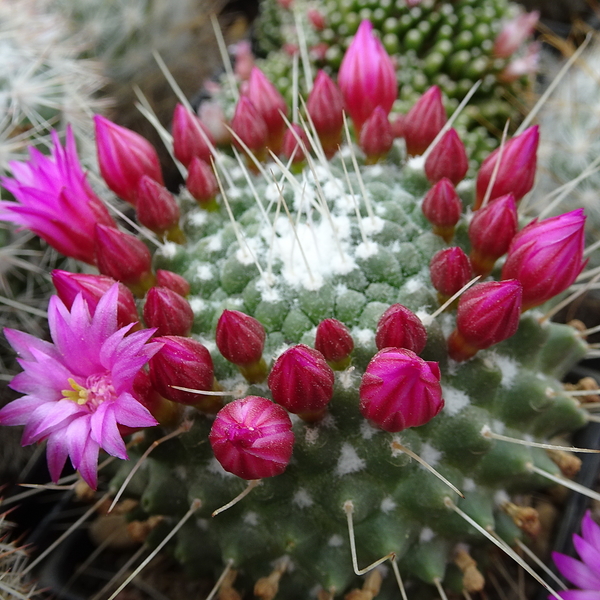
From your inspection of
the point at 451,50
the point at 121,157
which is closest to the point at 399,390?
the point at 121,157

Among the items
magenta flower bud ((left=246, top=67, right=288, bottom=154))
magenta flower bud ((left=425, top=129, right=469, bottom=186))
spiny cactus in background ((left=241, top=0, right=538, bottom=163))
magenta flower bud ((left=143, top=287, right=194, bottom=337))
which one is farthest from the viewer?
spiny cactus in background ((left=241, top=0, right=538, bottom=163))

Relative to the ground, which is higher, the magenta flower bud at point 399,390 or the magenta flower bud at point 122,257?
the magenta flower bud at point 122,257

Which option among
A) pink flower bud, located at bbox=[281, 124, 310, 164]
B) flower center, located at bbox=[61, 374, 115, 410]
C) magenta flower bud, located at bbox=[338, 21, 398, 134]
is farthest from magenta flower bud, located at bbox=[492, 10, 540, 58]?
flower center, located at bbox=[61, 374, 115, 410]

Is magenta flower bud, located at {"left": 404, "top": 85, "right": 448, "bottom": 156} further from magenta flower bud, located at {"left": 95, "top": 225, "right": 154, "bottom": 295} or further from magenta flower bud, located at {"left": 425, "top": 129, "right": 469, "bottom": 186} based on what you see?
magenta flower bud, located at {"left": 95, "top": 225, "right": 154, "bottom": 295}

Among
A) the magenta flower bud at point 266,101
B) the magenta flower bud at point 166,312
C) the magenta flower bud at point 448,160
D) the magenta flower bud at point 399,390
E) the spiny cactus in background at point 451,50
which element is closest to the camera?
the magenta flower bud at point 399,390

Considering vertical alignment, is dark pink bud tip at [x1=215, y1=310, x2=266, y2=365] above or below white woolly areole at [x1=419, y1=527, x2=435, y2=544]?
above

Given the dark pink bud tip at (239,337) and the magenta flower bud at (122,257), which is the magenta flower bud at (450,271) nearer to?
the dark pink bud tip at (239,337)

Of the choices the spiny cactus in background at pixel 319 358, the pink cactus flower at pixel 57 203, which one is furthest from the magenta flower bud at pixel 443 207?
the pink cactus flower at pixel 57 203
